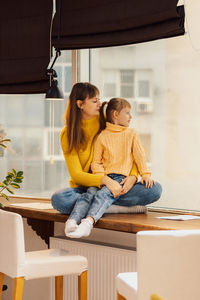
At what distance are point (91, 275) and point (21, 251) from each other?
707 mm

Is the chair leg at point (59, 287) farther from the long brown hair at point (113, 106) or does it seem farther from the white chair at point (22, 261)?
the long brown hair at point (113, 106)

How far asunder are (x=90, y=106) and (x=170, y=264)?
1548mm

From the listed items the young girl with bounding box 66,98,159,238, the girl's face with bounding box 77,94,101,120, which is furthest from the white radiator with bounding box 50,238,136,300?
the girl's face with bounding box 77,94,101,120

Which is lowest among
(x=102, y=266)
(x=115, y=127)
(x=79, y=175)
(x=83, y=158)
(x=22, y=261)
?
(x=102, y=266)

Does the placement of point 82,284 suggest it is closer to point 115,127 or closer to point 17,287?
point 17,287

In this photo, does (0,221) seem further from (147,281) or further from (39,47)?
(39,47)

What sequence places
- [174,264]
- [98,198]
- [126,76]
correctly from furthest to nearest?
[126,76] → [98,198] → [174,264]

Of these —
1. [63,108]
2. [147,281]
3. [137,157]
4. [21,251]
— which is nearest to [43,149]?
[63,108]

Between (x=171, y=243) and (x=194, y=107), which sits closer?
(x=171, y=243)

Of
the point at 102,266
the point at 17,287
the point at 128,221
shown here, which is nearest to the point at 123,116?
the point at 128,221

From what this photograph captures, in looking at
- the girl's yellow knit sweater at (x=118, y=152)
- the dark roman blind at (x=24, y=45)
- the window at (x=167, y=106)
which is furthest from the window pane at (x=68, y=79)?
the girl's yellow knit sweater at (x=118, y=152)

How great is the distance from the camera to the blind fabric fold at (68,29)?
147 inches

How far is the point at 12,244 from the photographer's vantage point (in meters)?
3.18

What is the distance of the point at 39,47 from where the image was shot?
4.57 m
